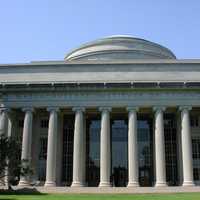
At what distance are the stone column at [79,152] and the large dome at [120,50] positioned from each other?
2145 cm

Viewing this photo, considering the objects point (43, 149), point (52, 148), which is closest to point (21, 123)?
point (43, 149)

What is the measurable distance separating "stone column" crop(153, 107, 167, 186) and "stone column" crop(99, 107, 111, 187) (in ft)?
24.0

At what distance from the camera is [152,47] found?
258ft

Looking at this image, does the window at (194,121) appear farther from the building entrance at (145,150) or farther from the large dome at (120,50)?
the large dome at (120,50)

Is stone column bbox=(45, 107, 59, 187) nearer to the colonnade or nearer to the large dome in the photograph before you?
the colonnade

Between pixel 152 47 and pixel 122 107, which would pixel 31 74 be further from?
pixel 152 47

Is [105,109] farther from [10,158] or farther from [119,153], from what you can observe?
[10,158]

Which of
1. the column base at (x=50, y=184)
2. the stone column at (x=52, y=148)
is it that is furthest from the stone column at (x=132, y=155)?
the stone column at (x=52, y=148)

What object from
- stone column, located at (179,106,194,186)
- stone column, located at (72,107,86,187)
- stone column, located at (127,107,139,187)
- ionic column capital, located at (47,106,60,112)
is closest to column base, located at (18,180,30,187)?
stone column, located at (72,107,86,187)

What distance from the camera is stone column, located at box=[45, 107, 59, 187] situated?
184 feet

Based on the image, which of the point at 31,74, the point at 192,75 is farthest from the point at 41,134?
the point at 192,75

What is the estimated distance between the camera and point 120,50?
249 ft

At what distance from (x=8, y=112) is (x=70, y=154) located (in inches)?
491

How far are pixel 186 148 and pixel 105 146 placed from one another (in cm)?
1233
